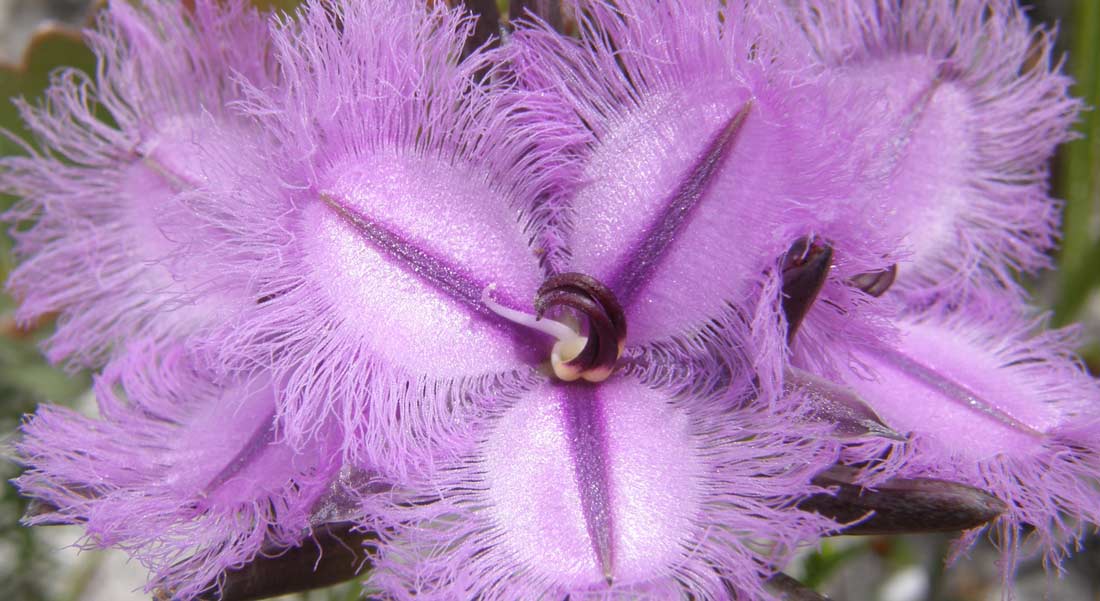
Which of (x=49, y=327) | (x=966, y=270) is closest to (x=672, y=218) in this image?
(x=966, y=270)

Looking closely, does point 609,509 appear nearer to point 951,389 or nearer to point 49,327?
point 951,389

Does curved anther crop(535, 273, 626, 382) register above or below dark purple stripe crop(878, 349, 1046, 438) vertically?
above

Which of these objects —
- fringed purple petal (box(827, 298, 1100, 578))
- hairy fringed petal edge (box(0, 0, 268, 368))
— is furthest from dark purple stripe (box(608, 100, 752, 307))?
hairy fringed petal edge (box(0, 0, 268, 368))

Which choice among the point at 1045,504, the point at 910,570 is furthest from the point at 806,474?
the point at 910,570

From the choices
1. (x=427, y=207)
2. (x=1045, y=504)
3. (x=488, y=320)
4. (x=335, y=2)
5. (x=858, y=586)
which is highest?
(x=335, y=2)

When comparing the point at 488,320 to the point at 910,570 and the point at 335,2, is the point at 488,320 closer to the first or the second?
the point at 335,2

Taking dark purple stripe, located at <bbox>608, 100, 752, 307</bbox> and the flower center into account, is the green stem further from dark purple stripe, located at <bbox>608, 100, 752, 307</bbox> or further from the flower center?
the flower center
